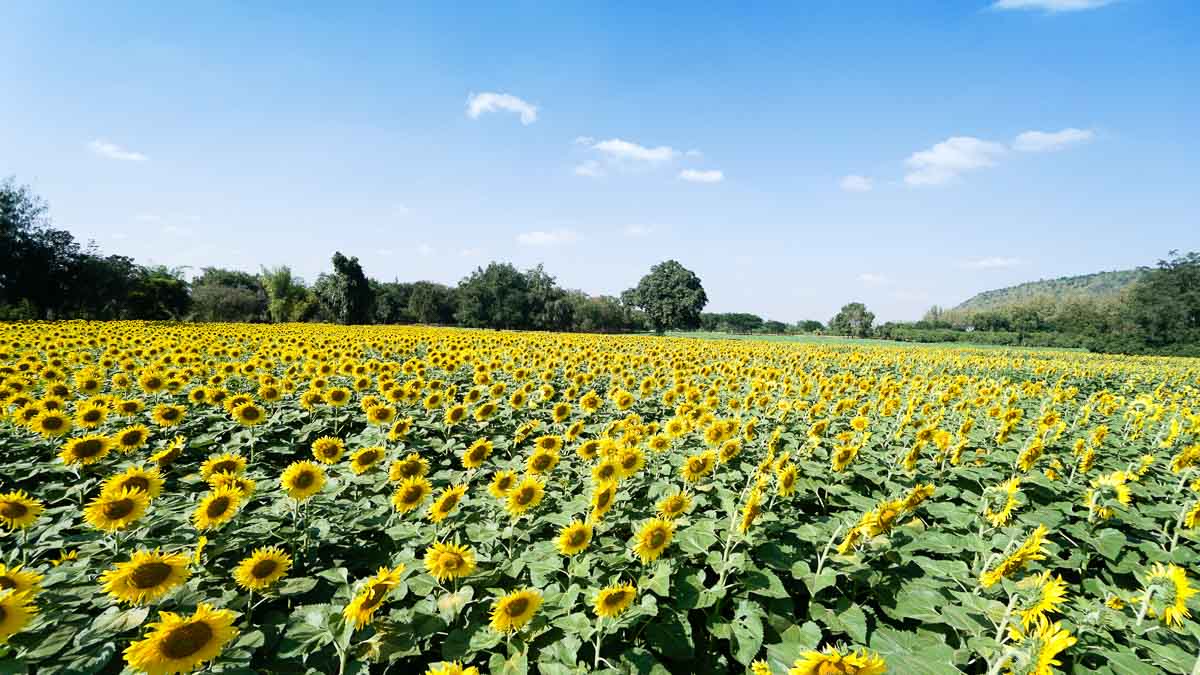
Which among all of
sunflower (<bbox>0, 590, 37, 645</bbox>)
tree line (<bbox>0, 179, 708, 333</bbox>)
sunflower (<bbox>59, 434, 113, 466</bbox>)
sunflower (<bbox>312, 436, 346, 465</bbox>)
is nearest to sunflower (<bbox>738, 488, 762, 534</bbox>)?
sunflower (<bbox>0, 590, 37, 645</bbox>)

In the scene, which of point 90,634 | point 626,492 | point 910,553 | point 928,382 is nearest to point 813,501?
point 910,553

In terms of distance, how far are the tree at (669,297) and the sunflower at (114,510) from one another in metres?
82.7

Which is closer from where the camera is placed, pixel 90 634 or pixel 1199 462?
pixel 90 634

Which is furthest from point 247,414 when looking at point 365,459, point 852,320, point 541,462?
point 852,320

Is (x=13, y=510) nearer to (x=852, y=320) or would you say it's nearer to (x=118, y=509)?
(x=118, y=509)

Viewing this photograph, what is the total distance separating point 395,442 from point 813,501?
4.46 metres

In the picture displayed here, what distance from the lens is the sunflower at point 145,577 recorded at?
210 centimetres

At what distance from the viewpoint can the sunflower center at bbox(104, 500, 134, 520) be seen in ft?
8.52

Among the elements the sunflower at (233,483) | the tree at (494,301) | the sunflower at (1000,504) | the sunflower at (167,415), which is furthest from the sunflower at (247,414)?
the tree at (494,301)

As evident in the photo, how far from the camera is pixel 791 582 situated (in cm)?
331

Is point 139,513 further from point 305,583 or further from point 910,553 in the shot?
point 910,553

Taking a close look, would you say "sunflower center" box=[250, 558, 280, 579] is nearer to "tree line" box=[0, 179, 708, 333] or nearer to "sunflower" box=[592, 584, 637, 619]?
"sunflower" box=[592, 584, 637, 619]

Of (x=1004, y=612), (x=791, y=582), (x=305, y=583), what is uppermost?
(x=1004, y=612)

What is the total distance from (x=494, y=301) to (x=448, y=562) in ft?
228
